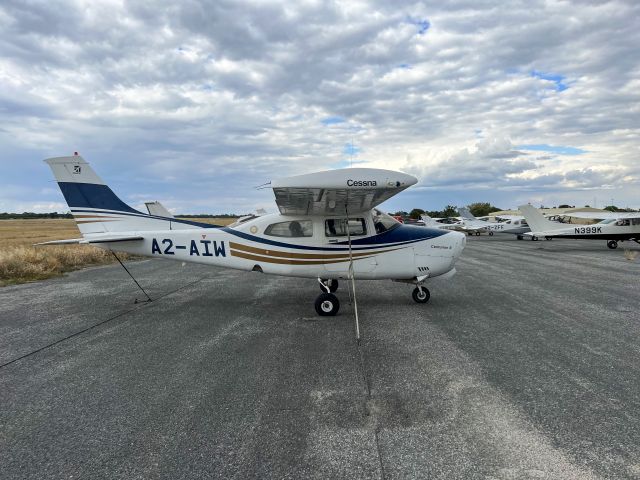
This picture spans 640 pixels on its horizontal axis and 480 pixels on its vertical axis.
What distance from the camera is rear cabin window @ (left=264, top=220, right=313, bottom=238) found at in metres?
8.26

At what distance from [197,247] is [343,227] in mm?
3191

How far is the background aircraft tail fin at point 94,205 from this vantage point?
27.7ft

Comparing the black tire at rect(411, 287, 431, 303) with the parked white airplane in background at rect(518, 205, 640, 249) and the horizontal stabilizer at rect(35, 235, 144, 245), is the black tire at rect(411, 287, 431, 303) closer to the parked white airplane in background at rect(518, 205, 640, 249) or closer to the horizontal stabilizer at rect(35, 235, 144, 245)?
the horizontal stabilizer at rect(35, 235, 144, 245)

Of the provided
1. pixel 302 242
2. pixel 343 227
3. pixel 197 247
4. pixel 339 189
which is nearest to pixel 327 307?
pixel 302 242

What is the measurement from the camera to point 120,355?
17.9 feet

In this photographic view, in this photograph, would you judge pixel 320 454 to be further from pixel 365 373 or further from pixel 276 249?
pixel 276 249

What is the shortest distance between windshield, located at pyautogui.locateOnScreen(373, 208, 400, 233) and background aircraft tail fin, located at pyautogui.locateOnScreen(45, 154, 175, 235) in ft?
15.3

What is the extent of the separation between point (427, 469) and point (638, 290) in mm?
10434

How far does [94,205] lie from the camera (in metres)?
8.63

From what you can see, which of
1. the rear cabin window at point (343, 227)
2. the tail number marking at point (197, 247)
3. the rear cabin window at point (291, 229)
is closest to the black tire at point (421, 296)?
the rear cabin window at point (343, 227)

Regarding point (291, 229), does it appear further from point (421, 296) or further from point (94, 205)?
point (94, 205)

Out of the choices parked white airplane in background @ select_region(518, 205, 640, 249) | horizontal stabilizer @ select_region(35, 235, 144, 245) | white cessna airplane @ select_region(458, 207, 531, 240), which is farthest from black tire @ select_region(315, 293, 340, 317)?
white cessna airplane @ select_region(458, 207, 531, 240)

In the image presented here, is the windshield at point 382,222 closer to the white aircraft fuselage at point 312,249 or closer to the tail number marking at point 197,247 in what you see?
the white aircraft fuselage at point 312,249

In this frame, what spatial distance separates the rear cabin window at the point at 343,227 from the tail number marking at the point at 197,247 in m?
2.30
